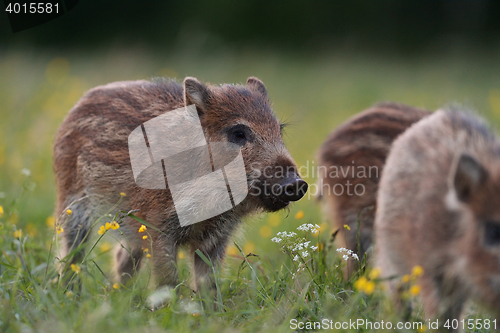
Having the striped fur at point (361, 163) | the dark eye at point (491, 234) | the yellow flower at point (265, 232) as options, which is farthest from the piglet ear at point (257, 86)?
the dark eye at point (491, 234)

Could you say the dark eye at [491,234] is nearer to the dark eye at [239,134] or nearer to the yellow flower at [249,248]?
the dark eye at [239,134]

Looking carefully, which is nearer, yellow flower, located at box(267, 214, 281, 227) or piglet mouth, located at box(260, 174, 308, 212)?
piglet mouth, located at box(260, 174, 308, 212)

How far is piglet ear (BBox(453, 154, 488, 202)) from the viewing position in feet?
7.99

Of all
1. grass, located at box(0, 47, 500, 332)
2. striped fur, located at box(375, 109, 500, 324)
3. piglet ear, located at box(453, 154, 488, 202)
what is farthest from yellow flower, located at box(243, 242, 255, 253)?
piglet ear, located at box(453, 154, 488, 202)

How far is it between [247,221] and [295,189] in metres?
0.84

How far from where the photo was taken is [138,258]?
448cm

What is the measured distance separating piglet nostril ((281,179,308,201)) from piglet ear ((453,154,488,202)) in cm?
111

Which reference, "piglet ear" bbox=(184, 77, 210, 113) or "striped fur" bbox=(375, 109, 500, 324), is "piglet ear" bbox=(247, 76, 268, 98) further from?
"striped fur" bbox=(375, 109, 500, 324)

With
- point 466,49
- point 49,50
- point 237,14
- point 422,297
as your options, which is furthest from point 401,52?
point 422,297

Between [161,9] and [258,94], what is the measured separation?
15.1m

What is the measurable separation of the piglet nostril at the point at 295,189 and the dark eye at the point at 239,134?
57cm

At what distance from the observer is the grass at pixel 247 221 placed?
2846 millimetres

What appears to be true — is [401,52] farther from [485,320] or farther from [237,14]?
[485,320]

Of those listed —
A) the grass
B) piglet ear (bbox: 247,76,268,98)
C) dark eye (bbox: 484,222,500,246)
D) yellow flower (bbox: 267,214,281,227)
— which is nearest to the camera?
dark eye (bbox: 484,222,500,246)
